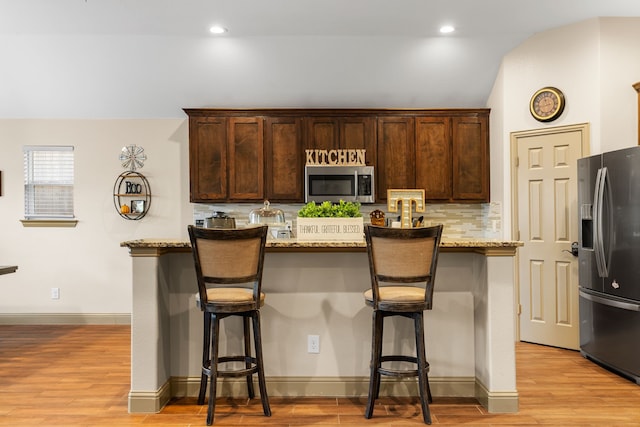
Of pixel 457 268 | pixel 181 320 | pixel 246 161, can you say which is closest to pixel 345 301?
pixel 457 268

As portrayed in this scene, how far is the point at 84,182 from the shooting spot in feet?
17.1

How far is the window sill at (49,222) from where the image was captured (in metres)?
5.19

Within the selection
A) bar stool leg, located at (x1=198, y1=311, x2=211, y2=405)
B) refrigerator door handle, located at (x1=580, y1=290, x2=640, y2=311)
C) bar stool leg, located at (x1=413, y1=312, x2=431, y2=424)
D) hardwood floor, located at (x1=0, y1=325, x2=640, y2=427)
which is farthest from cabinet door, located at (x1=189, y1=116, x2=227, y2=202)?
refrigerator door handle, located at (x1=580, y1=290, x2=640, y2=311)

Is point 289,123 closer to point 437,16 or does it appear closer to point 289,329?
point 437,16

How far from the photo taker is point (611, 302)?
137 inches

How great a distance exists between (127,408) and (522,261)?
11.9ft

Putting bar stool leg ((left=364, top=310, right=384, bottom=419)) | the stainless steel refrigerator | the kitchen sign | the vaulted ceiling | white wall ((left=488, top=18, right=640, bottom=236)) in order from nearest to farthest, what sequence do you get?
1. bar stool leg ((left=364, top=310, right=384, bottom=419))
2. the stainless steel refrigerator
3. the vaulted ceiling
4. white wall ((left=488, top=18, right=640, bottom=236))
5. the kitchen sign

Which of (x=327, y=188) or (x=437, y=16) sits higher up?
(x=437, y=16)

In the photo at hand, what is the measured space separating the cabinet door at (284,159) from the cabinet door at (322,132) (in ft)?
0.36

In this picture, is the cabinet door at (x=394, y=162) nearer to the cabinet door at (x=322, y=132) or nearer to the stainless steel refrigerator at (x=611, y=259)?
the cabinet door at (x=322, y=132)

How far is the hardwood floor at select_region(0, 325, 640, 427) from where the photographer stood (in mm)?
2658

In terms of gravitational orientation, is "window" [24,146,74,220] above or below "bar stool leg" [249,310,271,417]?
above

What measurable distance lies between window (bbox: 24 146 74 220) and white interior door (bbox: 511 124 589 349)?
193 inches

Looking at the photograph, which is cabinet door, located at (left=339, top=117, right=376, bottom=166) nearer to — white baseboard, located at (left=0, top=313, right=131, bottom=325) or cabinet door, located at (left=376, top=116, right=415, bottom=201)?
cabinet door, located at (left=376, top=116, right=415, bottom=201)
